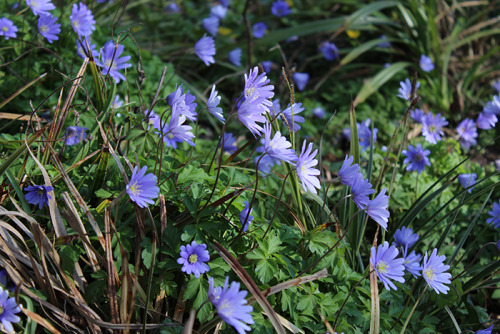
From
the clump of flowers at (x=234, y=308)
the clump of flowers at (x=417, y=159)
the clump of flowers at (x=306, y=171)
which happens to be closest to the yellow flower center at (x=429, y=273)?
the clump of flowers at (x=306, y=171)

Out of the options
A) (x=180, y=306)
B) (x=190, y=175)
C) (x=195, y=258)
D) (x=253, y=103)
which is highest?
(x=253, y=103)

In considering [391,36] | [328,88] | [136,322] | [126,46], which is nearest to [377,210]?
[136,322]

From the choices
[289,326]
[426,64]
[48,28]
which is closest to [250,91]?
[289,326]

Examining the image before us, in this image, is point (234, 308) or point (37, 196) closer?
point (234, 308)

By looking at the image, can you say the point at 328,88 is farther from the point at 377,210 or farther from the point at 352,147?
the point at 377,210

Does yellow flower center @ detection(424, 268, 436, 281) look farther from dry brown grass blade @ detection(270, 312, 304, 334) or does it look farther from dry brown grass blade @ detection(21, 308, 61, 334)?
dry brown grass blade @ detection(21, 308, 61, 334)

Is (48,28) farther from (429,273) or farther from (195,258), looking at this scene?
(429,273)

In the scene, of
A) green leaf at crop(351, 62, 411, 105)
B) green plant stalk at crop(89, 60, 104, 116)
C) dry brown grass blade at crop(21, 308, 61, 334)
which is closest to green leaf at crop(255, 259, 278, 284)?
dry brown grass blade at crop(21, 308, 61, 334)

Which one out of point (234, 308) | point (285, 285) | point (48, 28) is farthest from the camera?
point (48, 28)
